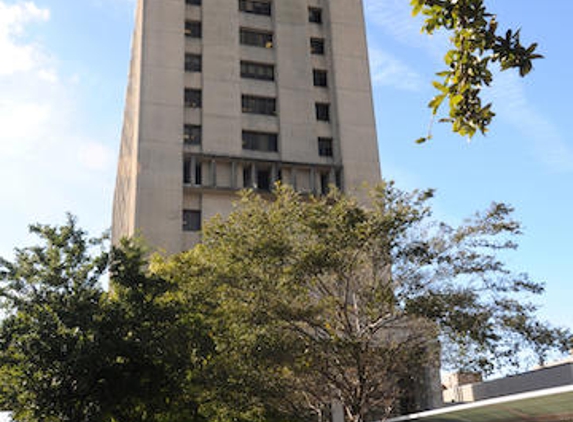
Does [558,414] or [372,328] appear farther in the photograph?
[372,328]

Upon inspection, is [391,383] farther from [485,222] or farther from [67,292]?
[67,292]

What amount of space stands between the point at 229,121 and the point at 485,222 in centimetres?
2573

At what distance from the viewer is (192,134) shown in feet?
141

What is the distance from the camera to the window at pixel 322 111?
46469 mm

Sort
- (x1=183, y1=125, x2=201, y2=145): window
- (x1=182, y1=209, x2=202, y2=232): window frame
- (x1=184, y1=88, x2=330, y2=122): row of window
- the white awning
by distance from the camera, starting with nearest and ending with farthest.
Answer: the white awning, (x1=182, y1=209, x2=202, y2=232): window frame, (x1=183, y1=125, x2=201, y2=145): window, (x1=184, y1=88, x2=330, y2=122): row of window

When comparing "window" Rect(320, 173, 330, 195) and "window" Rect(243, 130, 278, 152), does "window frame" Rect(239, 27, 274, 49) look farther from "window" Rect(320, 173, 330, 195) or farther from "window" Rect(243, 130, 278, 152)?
"window" Rect(320, 173, 330, 195)

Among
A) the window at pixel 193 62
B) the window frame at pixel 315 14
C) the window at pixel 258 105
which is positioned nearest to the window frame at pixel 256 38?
the window at pixel 193 62

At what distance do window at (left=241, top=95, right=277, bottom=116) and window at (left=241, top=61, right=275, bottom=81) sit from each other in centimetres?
167

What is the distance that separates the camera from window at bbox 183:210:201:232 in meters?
40.9

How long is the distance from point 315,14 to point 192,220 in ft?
64.8

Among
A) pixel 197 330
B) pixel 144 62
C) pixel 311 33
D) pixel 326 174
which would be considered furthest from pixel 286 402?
pixel 311 33

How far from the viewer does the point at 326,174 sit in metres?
44.8

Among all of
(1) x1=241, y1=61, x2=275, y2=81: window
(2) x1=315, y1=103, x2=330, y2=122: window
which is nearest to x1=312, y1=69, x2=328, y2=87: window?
(2) x1=315, y1=103, x2=330, y2=122: window

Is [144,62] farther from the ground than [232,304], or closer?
farther from the ground
